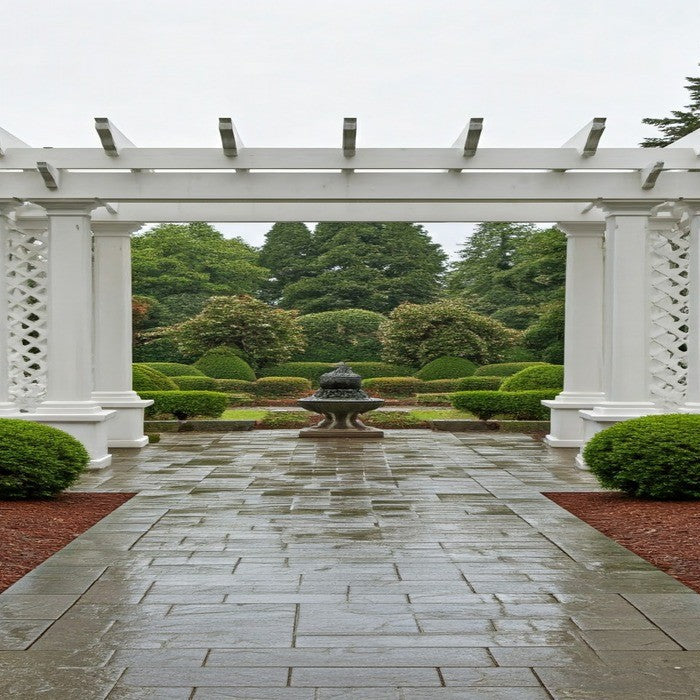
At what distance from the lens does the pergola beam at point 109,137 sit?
404 inches

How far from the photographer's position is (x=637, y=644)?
Result: 4.56m

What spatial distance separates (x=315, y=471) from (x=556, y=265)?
76.3 feet

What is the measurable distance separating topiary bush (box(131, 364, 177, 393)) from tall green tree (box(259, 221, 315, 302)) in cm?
2286

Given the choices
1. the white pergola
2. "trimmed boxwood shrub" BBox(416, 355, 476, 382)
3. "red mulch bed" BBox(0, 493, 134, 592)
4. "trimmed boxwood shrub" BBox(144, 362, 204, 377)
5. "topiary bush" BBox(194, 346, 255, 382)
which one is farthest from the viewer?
"trimmed boxwood shrub" BBox(416, 355, 476, 382)

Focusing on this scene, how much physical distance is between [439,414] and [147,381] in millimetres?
6775

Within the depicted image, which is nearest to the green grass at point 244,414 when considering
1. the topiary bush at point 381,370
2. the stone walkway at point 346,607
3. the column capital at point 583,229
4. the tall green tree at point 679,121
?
the topiary bush at point 381,370

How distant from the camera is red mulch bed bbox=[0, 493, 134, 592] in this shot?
20.9 ft

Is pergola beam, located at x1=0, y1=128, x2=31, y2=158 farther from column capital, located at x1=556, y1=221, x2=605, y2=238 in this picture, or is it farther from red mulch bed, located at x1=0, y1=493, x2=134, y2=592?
column capital, located at x1=556, y1=221, x2=605, y2=238

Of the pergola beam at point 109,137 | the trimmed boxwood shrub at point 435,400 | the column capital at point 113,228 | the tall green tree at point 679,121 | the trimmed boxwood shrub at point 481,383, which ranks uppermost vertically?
the tall green tree at point 679,121

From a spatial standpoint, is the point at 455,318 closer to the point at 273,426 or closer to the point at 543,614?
the point at 273,426

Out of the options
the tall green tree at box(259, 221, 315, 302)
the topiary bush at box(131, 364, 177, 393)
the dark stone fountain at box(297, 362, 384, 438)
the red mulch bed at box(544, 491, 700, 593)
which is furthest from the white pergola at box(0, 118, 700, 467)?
the tall green tree at box(259, 221, 315, 302)

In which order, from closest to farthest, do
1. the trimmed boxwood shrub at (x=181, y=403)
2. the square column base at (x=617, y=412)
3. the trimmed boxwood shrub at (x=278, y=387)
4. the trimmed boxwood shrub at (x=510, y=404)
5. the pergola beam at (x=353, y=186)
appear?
the square column base at (x=617, y=412) < the pergola beam at (x=353, y=186) < the trimmed boxwood shrub at (x=181, y=403) < the trimmed boxwood shrub at (x=510, y=404) < the trimmed boxwood shrub at (x=278, y=387)

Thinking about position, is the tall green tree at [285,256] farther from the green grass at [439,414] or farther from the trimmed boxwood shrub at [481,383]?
the green grass at [439,414]

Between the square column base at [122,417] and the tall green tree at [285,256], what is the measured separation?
2842 cm
